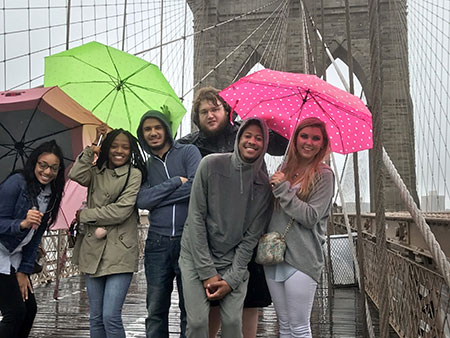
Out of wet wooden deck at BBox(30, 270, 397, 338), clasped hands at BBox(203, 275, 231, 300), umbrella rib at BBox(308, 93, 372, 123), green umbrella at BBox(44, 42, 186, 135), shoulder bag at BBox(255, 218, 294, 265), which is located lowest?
wet wooden deck at BBox(30, 270, 397, 338)

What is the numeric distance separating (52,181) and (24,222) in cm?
24

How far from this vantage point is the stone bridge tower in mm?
13562

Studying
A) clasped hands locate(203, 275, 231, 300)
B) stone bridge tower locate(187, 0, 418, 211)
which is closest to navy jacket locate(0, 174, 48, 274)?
clasped hands locate(203, 275, 231, 300)

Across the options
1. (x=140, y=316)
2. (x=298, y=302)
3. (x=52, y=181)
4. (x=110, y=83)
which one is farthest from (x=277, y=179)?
(x=140, y=316)

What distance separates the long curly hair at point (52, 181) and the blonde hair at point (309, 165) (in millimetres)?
977

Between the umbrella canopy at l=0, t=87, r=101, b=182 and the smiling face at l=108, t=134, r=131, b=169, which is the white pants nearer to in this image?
the smiling face at l=108, t=134, r=131, b=169

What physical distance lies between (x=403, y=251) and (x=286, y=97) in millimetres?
1725

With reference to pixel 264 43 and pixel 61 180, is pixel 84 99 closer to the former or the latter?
pixel 61 180

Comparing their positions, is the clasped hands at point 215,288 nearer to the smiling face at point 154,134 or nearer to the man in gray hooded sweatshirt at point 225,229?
the man in gray hooded sweatshirt at point 225,229

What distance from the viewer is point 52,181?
204 centimetres

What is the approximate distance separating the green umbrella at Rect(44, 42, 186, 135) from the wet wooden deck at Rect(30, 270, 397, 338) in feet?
5.27

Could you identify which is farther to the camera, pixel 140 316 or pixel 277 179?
pixel 140 316

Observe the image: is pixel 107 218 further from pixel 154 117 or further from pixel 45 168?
pixel 154 117

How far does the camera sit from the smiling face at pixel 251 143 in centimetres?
179
